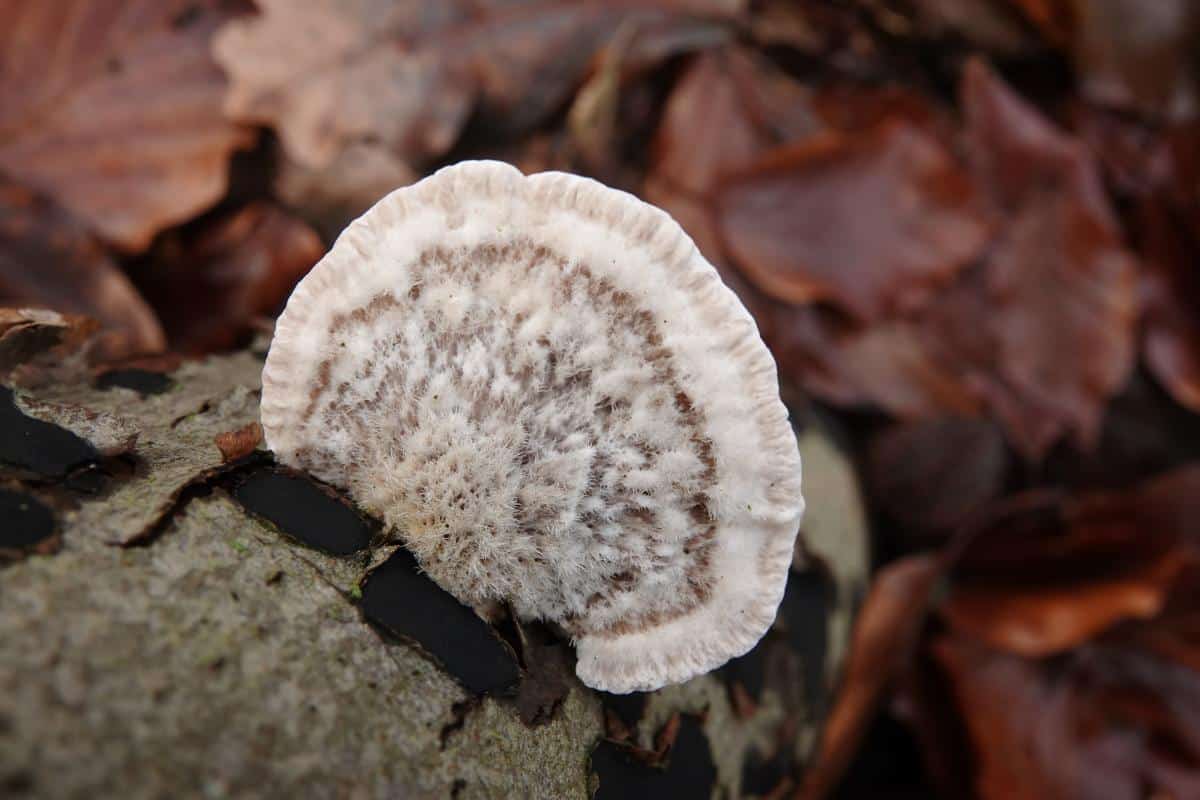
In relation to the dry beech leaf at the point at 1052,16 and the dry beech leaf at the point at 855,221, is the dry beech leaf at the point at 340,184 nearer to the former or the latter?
the dry beech leaf at the point at 855,221

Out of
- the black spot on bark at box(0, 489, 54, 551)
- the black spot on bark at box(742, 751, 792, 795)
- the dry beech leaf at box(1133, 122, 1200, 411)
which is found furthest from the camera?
the dry beech leaf at box(1133, 122, 1200, 411)

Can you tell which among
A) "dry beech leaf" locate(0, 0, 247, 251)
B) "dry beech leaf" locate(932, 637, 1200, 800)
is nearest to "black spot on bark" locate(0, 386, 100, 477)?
"dry beech leaf" locate(0, 0, 247, 251)

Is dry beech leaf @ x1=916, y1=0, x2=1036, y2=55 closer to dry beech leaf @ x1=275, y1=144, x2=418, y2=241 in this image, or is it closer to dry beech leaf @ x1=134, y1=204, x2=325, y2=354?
dry beech leaf @ x1=275, y1=144, x2=418, y2=241

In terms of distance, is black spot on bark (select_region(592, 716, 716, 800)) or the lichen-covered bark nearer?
the lichen-covered bark

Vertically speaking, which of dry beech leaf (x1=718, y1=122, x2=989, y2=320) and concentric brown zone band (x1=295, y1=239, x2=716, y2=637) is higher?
concentric brown zone band (x1=295, y1=239, x2=716, y2=637)

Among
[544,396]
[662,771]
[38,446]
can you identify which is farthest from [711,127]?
[38,446]

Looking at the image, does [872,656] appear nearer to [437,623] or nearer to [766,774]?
[766,774]

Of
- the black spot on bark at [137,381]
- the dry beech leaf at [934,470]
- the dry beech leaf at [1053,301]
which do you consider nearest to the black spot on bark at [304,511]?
the black spot on bark at [137,381]
